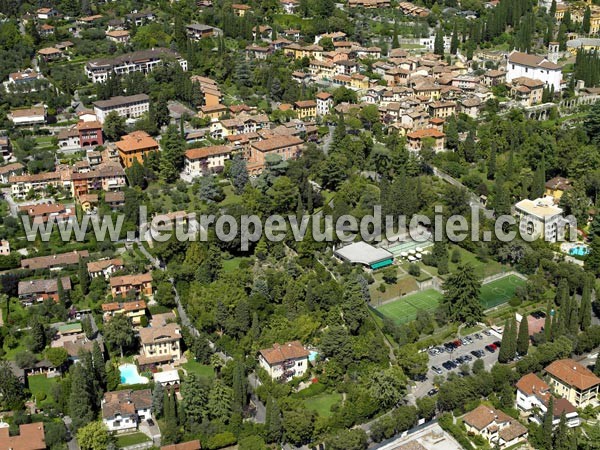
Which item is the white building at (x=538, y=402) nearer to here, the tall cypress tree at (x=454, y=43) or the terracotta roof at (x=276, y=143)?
the terracotta roof at (x=276, y=143)

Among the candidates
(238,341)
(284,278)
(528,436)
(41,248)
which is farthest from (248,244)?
(528,436)

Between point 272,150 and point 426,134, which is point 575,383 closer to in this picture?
point 426,134

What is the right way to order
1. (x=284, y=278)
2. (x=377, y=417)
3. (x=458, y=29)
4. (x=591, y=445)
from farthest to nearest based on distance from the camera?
1. (x=458, y=29)
2. (x=284, y=278)
3. (x=377, y=417)
4. (x=591, y=445)

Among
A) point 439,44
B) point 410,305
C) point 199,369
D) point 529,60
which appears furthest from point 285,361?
point 439,44

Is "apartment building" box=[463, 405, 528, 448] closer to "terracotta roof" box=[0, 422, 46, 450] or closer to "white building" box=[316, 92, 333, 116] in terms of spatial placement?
"terracotta roof" box=[0, 422, 46, 450]

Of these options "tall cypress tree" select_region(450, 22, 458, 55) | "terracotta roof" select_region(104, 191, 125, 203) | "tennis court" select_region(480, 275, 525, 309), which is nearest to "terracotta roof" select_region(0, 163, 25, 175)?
"terracotta roof" select_region(104, 191, 125, 203)

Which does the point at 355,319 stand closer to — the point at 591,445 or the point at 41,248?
the point at 591,445
